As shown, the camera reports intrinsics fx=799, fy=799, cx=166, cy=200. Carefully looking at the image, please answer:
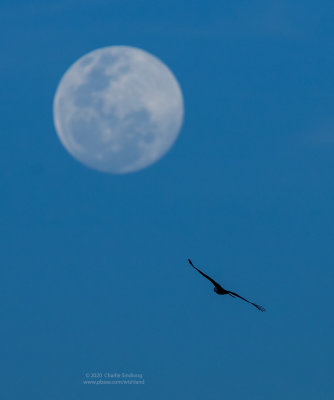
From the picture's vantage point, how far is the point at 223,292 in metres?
66.1
